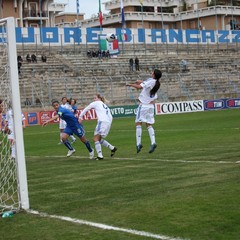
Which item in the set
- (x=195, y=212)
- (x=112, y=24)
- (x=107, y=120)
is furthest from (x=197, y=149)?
(x=112, y=24)

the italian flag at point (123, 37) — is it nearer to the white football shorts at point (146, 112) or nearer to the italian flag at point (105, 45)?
the italian flag at point (105, 45)

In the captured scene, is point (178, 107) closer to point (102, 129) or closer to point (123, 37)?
point (123, 37)

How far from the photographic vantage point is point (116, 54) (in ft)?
217

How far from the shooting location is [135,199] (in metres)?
10.1

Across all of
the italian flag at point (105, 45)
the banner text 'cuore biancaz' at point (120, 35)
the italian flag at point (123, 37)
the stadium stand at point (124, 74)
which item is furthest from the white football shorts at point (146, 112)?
the italian flag at point (123, 37)

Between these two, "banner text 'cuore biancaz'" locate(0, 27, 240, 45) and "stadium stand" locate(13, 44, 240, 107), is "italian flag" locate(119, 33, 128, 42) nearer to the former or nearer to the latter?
"banner text 'cuore biancaz'" locate(0, 27, 240, 45)

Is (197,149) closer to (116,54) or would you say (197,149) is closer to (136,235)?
(136,235)

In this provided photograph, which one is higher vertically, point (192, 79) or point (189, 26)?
point (189, 26)

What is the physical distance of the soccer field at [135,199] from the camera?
795 centimetres

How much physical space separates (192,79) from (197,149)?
44.6m

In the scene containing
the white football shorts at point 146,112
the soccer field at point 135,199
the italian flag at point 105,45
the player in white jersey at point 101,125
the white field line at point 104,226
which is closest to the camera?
the white field line at point 104,226

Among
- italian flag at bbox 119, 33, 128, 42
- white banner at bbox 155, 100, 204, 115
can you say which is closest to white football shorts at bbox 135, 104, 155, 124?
white banner at bbox 155, 100, 204, 115

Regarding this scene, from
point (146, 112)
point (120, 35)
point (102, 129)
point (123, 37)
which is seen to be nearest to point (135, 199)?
point (102, 129)

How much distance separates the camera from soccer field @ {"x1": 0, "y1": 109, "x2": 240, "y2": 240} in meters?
7.95
